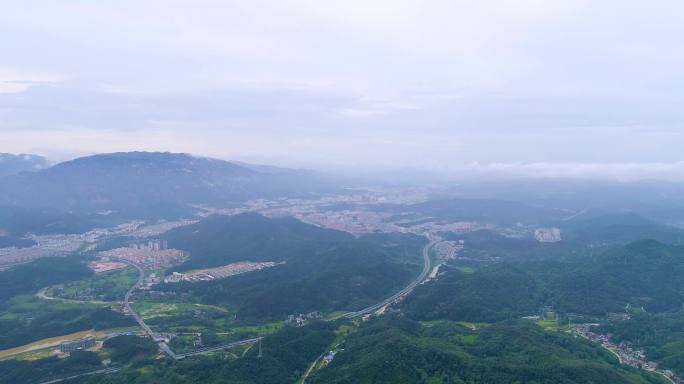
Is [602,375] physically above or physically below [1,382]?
above

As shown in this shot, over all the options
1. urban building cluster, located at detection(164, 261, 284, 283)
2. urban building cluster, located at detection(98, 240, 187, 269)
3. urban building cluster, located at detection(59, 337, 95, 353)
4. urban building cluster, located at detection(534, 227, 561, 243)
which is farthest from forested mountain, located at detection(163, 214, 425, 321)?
urban building cluster, located at detection(534, 227, 561, 243)

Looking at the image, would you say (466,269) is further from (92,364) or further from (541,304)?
(92,364)

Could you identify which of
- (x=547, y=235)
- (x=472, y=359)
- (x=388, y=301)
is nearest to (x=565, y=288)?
(x=388, y=301)

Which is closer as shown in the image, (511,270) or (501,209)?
(511,270)

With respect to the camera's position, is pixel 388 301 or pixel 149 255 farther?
pixel 149 255

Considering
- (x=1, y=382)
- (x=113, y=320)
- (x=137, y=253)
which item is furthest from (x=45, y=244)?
(x=1, y=382)

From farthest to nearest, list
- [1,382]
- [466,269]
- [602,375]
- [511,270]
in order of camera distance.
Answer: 1. [466,269]
2. [511,270]
3. [1,382]
4. [602,375]

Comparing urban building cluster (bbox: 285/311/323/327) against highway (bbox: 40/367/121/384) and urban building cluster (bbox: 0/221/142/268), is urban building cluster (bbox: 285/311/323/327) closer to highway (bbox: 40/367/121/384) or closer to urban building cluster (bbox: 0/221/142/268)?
highway (bbox: 40/367/121/384)

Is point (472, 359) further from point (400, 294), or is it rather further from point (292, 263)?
point (292, 263)

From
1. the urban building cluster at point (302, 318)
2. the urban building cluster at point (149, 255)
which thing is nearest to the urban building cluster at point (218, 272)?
the urban building cluster at point (149, 255)
